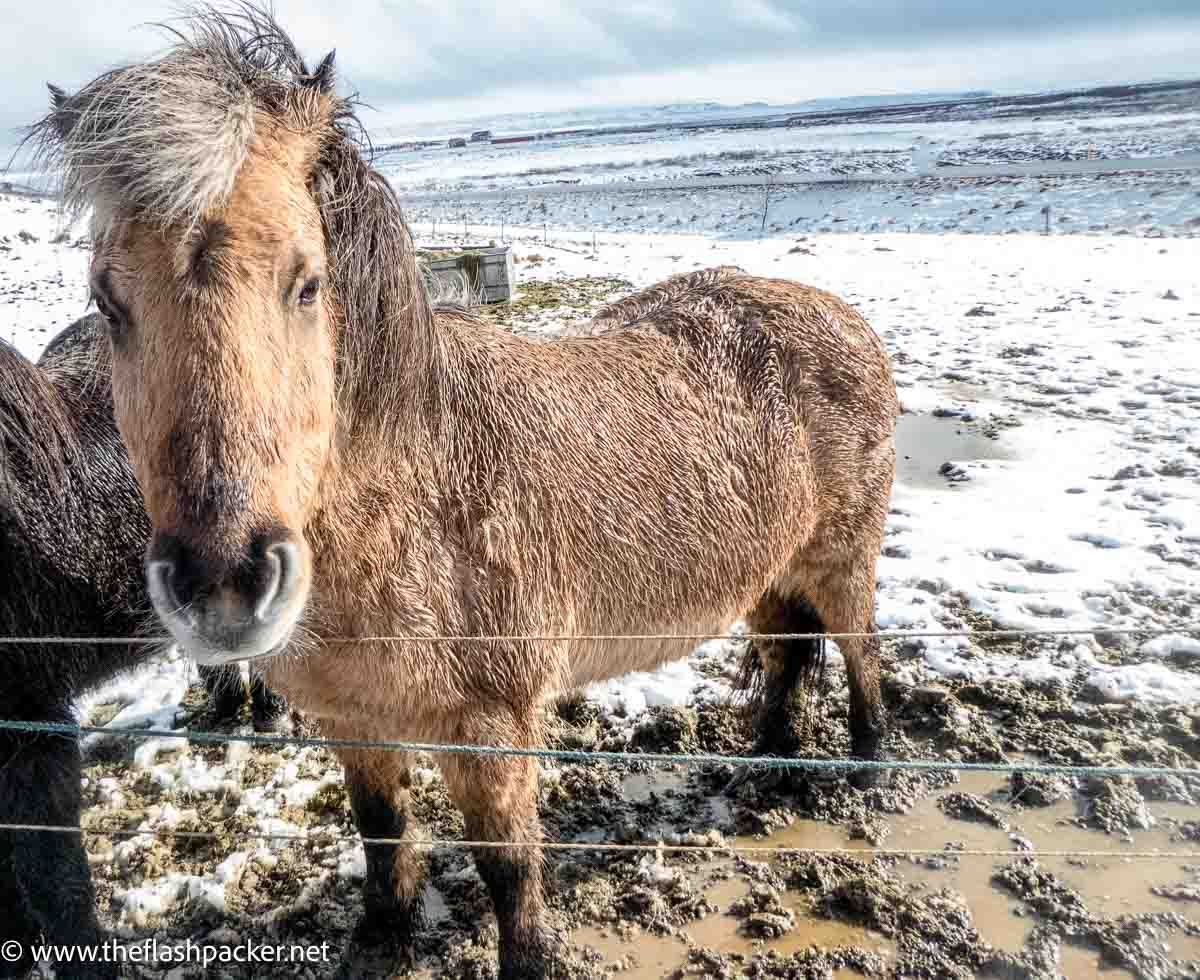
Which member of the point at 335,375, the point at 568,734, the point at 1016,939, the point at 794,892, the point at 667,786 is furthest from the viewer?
the point at 568,734

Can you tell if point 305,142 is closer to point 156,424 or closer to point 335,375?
point 335,375

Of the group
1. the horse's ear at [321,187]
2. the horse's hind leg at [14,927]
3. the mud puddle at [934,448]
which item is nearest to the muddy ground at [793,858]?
the horse's hind leg at [14,927]

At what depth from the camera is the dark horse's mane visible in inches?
55.0

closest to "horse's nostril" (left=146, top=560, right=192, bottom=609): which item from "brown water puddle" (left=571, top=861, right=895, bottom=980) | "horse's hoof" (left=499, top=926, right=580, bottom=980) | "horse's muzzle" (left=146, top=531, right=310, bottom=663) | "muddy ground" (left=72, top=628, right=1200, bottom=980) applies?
"horse's muzzle" (left=146, top=531, right=310, bottom=663)

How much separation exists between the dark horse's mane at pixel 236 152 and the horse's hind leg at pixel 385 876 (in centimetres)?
133

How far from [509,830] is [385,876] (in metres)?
0.68

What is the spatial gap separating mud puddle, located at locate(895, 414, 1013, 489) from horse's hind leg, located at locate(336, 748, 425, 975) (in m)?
4.37

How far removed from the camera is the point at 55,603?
2451mm

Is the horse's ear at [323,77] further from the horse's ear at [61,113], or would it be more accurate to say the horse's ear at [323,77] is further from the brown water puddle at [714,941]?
the brown water puddle at [714,941]

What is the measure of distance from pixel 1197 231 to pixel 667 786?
17.6m

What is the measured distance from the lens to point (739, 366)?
9.23 ft

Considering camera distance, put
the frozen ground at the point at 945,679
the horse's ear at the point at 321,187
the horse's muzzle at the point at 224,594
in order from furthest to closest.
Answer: the frozen ground at the point at 945,679 → the horse's ear at the point at 321,187 → the horse's muzzle at the point at 224,594

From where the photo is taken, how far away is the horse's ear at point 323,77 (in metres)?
1.73

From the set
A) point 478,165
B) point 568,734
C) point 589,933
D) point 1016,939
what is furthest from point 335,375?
point 478,165
